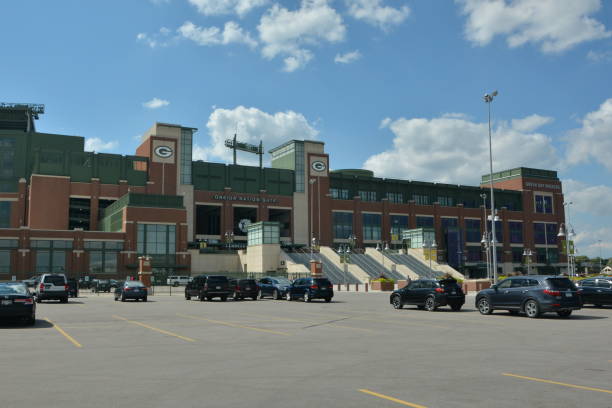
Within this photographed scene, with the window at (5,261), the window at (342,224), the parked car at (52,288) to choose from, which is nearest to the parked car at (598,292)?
the parked car at (52,288)

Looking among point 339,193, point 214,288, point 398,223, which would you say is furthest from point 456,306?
point 398,223

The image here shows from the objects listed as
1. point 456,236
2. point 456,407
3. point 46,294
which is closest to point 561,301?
point 456,407

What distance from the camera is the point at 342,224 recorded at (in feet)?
343

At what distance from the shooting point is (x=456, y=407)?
293 inches

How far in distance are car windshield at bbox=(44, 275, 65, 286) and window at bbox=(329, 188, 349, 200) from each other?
71.0 m

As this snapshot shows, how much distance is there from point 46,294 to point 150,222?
43.3m

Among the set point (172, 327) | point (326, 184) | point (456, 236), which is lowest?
point (172, 327)

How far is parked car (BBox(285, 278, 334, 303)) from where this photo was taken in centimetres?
3556

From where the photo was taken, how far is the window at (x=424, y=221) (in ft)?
369

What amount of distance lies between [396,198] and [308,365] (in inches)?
4071

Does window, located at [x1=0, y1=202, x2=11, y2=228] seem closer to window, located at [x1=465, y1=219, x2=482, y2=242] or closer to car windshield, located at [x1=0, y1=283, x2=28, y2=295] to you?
car windshield, located at [x1=0, y1=283, x2=28, y2=295]

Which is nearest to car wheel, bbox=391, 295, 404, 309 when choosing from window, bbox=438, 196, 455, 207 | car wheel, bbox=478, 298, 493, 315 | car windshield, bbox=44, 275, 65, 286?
car wheel, bbox=478, 298, 493, 315

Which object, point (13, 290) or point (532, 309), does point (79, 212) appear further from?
point (532, 309)

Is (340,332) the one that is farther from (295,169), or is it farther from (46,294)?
(295,169)
